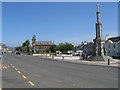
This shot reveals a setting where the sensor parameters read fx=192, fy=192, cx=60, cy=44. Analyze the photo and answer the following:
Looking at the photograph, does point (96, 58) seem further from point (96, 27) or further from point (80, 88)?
point (80, 88)

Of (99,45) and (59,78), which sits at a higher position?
(99,45)

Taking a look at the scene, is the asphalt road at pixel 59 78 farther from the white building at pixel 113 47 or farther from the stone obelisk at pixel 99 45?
the white building at pixel 113 47

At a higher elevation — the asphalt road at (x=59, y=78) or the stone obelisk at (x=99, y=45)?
the stone obelisk at (x=99, y=45)

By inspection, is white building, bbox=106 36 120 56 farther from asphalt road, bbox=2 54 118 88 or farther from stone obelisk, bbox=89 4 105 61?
asphalt road, bbox=2 54 118 88

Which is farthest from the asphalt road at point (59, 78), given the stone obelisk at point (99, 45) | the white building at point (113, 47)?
the white building at point (113, 47)

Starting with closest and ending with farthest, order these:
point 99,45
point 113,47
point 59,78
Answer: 1. point 59,78
2. point 99,45
3. point 113,47

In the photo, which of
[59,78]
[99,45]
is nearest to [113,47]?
[99,45]

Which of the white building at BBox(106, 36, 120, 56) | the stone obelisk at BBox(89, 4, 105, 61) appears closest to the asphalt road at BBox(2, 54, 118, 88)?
the stone obelisk at BBox(89, 4, 105, 61)

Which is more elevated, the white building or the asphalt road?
the white building

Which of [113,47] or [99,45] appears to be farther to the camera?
[113,47]

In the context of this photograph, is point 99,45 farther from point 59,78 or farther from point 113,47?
point 113,47

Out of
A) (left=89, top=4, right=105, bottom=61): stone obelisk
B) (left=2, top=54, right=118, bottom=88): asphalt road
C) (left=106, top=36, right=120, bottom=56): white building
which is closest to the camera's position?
(left=2, top=54, right=118, bottom=88): asphalt road

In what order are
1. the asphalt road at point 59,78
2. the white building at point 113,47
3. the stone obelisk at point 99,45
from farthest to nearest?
1. the white building at point 113,47
2. the stone obelisk at point 99,45
3. the asphalt road at point 59,78

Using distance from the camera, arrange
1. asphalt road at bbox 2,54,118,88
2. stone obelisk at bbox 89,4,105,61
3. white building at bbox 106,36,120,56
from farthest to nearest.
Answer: white building at bbox 106,36,120,56 < stone obelisk at bbox 89,4,105,61 < asphalt road at bbox 2,54,118,88
